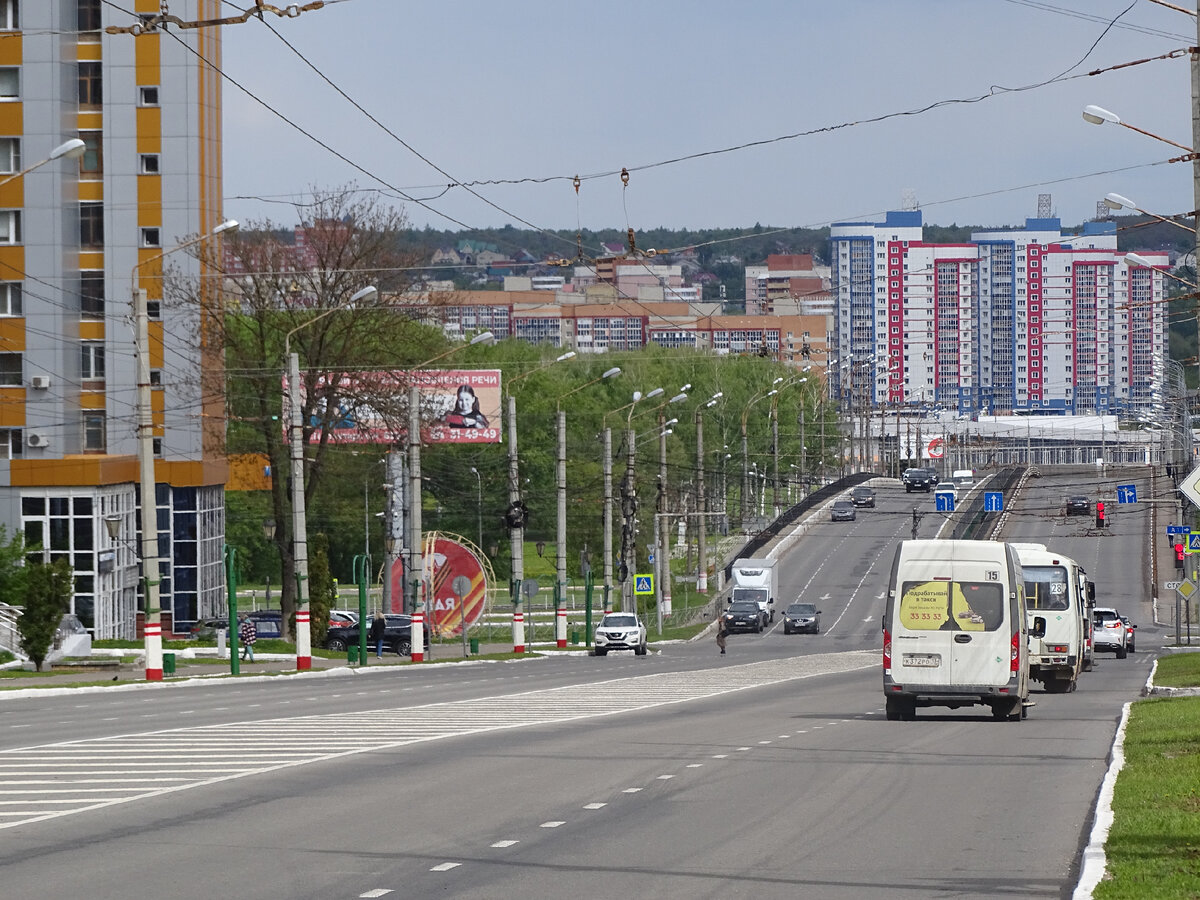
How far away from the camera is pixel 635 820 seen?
542 inches

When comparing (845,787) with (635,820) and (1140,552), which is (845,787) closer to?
(635,820)

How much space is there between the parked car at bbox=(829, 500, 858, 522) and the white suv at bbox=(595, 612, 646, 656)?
2074 inches

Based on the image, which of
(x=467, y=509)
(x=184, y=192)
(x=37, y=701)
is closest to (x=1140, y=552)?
(x=467, y=509)

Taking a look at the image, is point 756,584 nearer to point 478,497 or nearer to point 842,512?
point 478,497

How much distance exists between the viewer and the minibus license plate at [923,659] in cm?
2620

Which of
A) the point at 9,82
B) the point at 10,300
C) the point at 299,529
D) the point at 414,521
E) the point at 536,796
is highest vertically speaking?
the point at 9,82

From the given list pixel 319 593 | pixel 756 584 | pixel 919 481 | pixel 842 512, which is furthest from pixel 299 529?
pixel 919 481

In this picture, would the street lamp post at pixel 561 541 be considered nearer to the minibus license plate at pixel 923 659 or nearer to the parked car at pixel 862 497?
the minibus license plate at pixel 923 659

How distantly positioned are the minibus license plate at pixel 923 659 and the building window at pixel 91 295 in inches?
1787

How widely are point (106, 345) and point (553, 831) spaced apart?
5505 cm

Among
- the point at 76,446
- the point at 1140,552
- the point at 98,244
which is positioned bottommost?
the point at 1140,552

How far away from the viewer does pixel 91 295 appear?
214ft

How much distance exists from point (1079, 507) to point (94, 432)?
61.9 m

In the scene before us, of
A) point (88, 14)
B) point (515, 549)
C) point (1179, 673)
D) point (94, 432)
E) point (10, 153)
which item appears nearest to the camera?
point (1179, 673)
